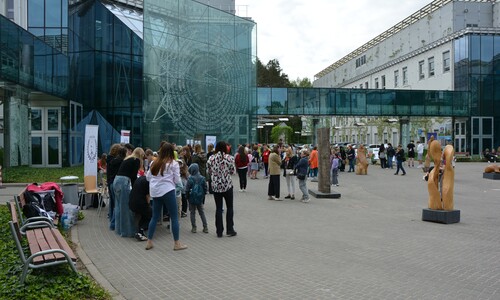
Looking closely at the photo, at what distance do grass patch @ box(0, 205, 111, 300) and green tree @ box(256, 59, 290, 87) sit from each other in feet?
232

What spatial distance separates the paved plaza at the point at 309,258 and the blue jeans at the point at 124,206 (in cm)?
23

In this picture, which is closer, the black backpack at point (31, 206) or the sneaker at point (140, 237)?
the black backpack at point (31, 206)

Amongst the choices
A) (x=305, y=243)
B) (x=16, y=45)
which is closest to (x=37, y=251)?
(x=305, y=243)

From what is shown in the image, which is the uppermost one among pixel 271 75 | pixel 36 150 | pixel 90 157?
pixel 271 75

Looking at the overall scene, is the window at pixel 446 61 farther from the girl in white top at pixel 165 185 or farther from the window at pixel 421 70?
the girl in white top at pixel 165 185

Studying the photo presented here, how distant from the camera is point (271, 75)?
253 feet

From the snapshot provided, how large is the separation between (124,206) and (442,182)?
7.36m

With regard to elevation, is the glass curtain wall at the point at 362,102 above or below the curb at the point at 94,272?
above

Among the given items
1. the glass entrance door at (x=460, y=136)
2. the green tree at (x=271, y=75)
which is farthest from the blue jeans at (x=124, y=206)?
the green tree at (x=271, y=75)

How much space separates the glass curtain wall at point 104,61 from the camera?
32.3 metres

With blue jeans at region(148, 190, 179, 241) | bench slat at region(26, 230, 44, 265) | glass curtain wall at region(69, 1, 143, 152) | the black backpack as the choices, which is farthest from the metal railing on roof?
bench slat at region(26, 230, 44, 265)

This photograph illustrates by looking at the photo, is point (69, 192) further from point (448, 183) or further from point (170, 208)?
point (448, 183)

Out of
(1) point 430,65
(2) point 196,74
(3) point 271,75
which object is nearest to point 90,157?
(2) point 196,74

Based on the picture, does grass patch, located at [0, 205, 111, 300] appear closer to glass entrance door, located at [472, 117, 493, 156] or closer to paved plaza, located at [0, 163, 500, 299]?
paved plaza, located at [0, 163, 500, 299]
